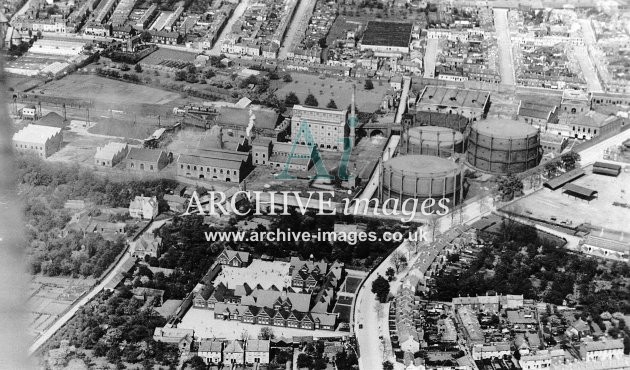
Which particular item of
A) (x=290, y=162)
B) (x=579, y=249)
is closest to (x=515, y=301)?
(x=579, y=249)

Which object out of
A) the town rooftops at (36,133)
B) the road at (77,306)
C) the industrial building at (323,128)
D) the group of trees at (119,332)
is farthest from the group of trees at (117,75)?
the group of trees at (119,332)

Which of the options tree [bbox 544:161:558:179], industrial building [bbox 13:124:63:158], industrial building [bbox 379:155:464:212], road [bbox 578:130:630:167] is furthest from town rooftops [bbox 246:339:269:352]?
road [bbox 578:130:630:167]

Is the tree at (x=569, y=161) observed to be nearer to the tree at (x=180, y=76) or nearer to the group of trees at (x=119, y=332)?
the group of trees at (x=119, y=332)

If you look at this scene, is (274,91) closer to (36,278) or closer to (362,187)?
(362,187)

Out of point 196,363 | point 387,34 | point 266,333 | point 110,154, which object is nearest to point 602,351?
point 266,333

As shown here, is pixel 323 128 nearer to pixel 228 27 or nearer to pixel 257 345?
pixel 257 345

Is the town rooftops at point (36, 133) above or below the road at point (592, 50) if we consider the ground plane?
below
